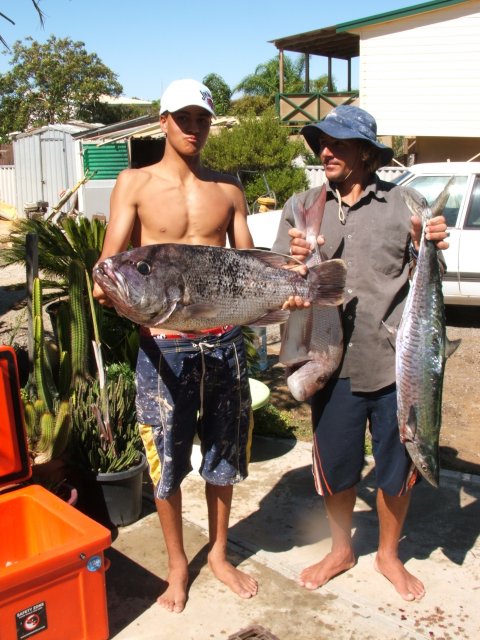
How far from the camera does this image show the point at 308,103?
72.8ft

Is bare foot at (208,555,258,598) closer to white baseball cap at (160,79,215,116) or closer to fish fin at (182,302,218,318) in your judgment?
fish fin at (182,302,218,318)

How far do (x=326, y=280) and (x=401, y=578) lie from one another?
1.50 m

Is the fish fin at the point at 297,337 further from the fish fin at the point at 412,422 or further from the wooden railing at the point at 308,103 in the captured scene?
the wooden railing at the point at 308,103

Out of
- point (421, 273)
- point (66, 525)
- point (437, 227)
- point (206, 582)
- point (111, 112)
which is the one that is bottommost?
point (206, 582)

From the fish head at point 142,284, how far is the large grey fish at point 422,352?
97cm

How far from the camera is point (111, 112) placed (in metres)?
46.3

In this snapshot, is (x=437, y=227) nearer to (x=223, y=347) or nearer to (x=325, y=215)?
(x=325, y=215)

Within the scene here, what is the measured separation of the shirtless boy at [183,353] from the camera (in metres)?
3.04

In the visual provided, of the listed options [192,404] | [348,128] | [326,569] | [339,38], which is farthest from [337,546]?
[339,38]

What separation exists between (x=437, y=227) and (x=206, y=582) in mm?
1963

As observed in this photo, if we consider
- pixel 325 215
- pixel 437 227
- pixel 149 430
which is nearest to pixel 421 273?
pixel 437 227

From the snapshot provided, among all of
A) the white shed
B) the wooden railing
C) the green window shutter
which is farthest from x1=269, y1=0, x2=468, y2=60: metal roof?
the white shed

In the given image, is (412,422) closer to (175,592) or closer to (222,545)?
(222,545)

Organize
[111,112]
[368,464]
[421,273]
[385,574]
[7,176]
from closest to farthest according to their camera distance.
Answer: [421,273]
[385,574]
[368,464]
[7,176]
[111,112]
